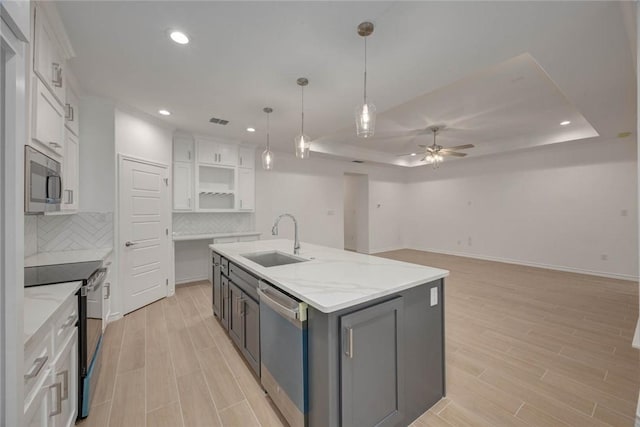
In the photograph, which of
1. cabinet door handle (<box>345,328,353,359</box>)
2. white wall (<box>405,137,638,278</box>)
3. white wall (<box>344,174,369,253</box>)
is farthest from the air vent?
white wall (<box>405,137,638,278</box>)

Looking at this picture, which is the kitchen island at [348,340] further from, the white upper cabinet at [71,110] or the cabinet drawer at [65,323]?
the white upper cabinet at [71,110]

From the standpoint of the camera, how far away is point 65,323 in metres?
1.38

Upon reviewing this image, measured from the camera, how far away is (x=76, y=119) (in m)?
2.76

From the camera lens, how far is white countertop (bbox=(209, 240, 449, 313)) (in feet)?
4.33

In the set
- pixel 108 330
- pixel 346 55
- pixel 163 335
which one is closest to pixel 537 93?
pixel 346 55

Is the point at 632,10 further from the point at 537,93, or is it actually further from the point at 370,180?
the point at 370,180

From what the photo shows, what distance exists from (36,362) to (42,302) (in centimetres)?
40

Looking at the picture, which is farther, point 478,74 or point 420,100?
point 420,100

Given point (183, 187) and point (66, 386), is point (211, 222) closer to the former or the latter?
point (183, 187)

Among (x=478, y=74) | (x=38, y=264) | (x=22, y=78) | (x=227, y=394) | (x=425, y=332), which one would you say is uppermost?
(x=478, y=74)

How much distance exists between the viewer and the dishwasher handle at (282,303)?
139 centimetres

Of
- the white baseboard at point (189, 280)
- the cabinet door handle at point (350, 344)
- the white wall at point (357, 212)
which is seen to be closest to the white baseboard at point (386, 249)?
the white wall at point (357, 212)

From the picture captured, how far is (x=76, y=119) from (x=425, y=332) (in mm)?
3941

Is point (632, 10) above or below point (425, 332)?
above
